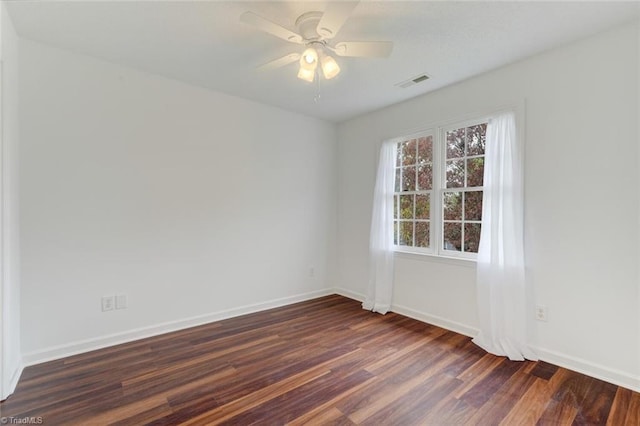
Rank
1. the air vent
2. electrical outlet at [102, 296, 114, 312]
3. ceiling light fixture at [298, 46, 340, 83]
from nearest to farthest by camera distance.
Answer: ceiling light fixture at [298, 46, 340, 83], electrical outlet at [102, 296, 114, 312], the air vent

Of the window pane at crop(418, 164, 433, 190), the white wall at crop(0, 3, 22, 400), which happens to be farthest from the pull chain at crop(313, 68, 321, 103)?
the white wall at crop(0, 3, 22, 400)

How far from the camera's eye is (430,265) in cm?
342

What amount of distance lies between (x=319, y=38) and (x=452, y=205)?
2229 mm

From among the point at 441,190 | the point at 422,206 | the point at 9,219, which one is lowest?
the point at 9,219

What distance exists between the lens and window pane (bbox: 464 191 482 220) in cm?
307

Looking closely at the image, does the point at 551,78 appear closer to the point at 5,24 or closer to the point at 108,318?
the point at 5,24

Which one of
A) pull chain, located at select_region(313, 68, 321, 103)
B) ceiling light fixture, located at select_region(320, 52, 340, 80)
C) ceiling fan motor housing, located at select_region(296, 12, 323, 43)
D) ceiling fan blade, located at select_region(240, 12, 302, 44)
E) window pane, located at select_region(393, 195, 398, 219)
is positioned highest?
pull chain, located at select_region(313, 68, 321, 103)

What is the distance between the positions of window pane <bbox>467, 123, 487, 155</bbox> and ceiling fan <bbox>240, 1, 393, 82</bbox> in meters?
1.58

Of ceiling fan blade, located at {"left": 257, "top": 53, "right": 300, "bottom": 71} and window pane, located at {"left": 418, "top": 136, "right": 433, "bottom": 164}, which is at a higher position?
ceiling fan blade, located at {"left": 257, "top": 53, "right": 300, "bottom": 71}

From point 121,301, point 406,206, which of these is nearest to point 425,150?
point 406,206

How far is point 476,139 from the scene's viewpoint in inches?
123

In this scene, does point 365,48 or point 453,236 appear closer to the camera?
point 365,48

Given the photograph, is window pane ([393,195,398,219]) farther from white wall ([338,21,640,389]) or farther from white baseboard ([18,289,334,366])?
white baseboard ([18,289,334,366])

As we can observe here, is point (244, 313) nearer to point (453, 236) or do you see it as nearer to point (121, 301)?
point (121, 301)
